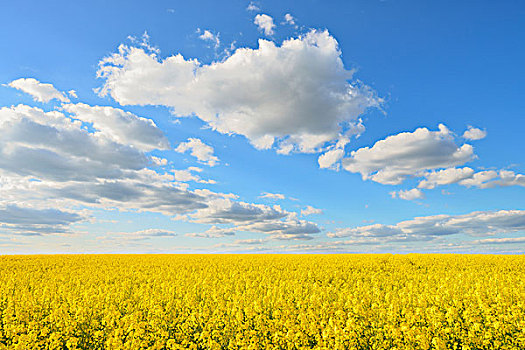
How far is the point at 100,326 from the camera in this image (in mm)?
8773

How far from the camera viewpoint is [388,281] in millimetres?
16531

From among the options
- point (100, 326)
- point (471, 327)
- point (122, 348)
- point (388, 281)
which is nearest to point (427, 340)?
point (471, 327)

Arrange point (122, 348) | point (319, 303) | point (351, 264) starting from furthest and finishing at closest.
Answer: point (351, 264) < point (319, 303) < point (122, 348)

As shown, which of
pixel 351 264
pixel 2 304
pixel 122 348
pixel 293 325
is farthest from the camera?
pixel 351 264

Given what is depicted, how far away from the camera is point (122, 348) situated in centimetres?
680

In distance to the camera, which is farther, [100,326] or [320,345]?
[100,326]

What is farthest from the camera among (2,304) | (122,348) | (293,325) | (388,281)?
(388,281)

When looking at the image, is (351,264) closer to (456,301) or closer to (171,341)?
(456,301)

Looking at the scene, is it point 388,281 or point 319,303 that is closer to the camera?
point 319,303

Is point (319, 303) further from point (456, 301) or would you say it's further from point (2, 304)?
point (2, 304)

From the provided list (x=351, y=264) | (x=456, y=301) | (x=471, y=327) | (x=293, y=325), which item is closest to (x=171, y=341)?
(x=293, y=325)

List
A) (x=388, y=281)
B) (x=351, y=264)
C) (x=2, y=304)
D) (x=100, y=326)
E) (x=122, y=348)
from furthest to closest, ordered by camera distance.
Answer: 1. (x=351, y=264)
2. (x=388, y=281)
3. (x=2, y=304)
4. (x=100, y=326)
5. (x=122, y=348)

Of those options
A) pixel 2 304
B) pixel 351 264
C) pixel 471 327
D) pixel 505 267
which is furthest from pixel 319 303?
pixel 505 267

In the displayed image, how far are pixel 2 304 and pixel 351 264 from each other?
20921 millimetres
